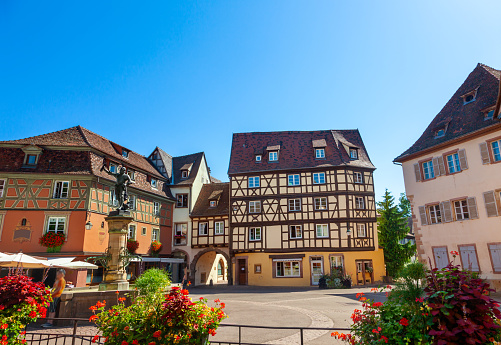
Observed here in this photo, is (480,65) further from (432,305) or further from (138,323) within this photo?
(138,323)

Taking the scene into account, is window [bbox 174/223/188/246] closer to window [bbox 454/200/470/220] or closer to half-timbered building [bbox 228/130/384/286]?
half-timbered building [bbox 228/130/384/286]

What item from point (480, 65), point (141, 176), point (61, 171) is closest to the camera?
point (480, 65)

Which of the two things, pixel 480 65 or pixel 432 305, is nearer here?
pixel 432 305

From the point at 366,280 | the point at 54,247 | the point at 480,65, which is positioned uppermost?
the point at 480,65

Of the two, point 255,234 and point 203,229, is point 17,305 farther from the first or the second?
point 203,229

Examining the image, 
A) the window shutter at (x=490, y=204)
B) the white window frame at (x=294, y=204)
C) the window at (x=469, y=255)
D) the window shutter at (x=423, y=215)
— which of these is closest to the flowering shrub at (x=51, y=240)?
the white window frame at (x=294, y=204)

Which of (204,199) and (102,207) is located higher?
(204,199)

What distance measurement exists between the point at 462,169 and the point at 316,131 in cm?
1583

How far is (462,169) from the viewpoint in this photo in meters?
20.0

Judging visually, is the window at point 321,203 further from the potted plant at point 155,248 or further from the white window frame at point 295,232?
the potted plant at point 155,248

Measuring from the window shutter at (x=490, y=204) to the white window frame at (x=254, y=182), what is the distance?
57.9 feet

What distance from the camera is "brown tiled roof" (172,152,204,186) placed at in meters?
36.0

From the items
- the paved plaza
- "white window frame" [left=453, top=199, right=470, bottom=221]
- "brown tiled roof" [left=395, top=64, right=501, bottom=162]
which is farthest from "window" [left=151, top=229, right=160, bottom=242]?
"white window frame" [left=453, top=199, right=470, bottom=221]

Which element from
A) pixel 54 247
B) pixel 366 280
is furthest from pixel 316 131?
pixel 54 247
